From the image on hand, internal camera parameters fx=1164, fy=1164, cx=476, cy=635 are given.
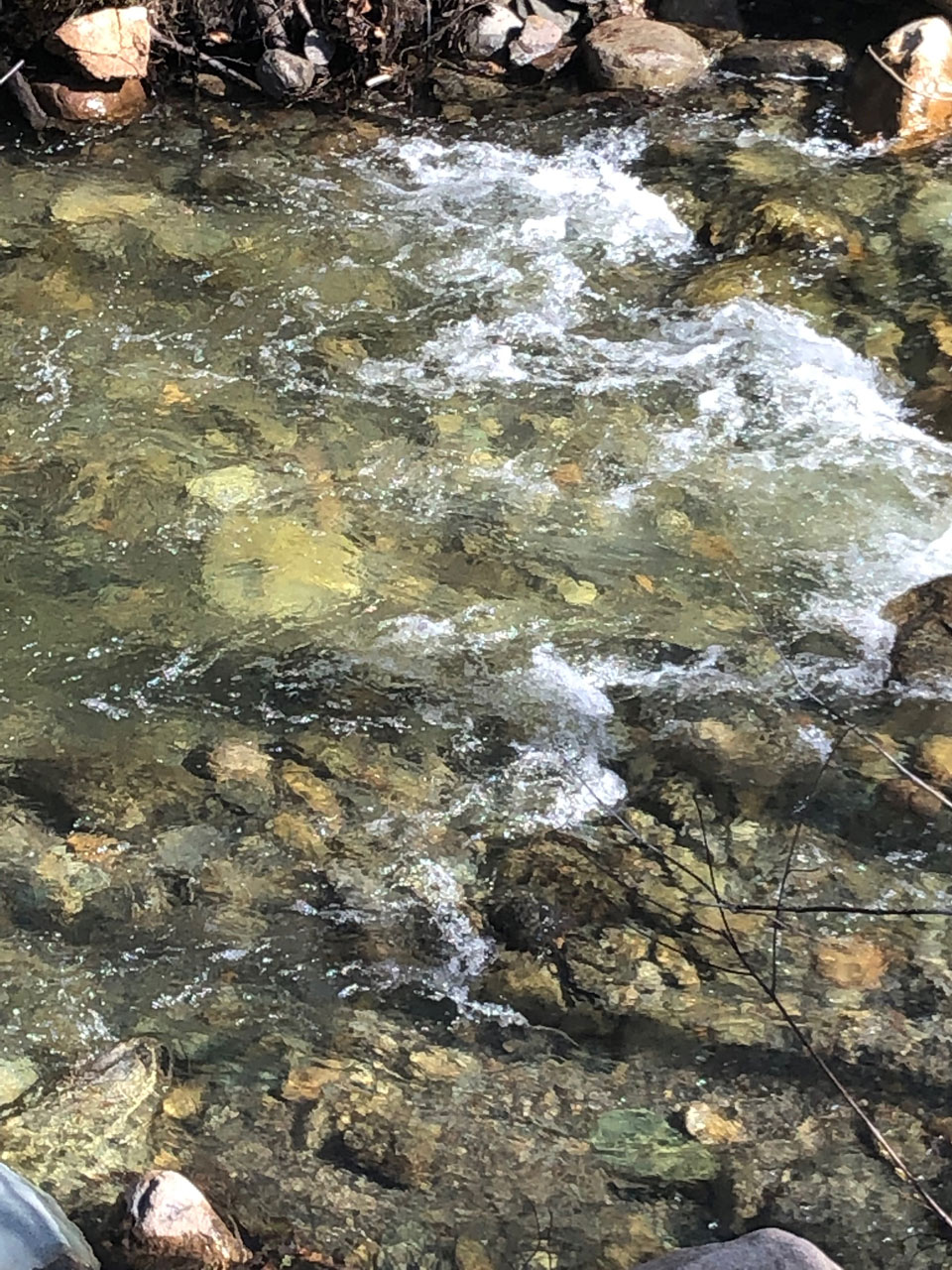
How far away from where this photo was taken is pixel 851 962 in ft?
9.14

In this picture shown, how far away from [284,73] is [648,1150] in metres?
5.72

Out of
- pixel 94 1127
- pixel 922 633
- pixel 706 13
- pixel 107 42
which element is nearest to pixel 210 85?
pixel 107 42

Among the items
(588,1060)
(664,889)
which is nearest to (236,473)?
(664,889)

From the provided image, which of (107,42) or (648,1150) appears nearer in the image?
(648,1150)

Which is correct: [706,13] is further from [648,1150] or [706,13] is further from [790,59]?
[648,1150]

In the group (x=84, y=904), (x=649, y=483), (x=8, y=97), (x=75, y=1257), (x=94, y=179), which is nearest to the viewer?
(x=75, y=1257)

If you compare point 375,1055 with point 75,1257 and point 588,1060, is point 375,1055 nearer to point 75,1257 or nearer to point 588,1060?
point 588,1060

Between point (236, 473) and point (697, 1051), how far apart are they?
8.37 feet

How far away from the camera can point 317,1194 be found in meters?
2.41

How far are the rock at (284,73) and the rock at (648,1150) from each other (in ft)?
18.4

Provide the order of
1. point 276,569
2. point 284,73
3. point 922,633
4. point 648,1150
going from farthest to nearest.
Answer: point 284,73
point 276,569
point 922,633
point 648,1150

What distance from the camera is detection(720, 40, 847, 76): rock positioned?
627 centimetres

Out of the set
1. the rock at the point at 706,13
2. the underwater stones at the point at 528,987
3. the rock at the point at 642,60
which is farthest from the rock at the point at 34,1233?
the rock at the point at 706,13

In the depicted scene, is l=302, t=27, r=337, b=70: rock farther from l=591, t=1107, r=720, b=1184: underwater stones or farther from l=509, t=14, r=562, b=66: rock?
l=591, t=1107, r=720, b=1184: underwater stones
